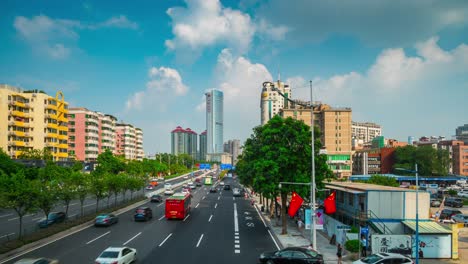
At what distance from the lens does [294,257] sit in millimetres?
25172

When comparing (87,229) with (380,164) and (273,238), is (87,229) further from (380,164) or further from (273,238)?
(380,164)

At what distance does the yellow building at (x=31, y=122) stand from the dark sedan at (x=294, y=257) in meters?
96.0

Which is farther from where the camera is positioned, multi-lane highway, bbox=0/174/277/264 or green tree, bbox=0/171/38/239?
green tree, bbox=0/171/38/239

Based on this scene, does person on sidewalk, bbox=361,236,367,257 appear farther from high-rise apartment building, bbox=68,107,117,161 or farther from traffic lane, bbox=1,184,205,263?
high-rise apartment building, bbox=68,107,117,161

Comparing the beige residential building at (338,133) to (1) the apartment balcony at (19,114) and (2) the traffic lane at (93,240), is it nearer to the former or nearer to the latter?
(1) the apartment balcony at (19,114)

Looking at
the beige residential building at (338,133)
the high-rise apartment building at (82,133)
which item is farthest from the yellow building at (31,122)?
the beige residential building at (338,133)

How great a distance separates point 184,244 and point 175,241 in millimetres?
1755

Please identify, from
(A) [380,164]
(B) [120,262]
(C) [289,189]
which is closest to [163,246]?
(B) [120,262]

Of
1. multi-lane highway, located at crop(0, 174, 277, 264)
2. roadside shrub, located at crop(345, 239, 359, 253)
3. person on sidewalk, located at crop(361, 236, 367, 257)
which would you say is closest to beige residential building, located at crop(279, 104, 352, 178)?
multi-lane highway, located at crop(0, 174, 277, 264)

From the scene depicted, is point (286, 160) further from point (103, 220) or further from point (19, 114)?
point (19, 114)

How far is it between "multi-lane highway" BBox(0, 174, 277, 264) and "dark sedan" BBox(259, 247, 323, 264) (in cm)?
254

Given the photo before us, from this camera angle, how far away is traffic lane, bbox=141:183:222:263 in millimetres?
27906

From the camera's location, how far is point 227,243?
3431cm

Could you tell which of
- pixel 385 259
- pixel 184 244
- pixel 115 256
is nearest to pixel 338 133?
pixel 184 244
